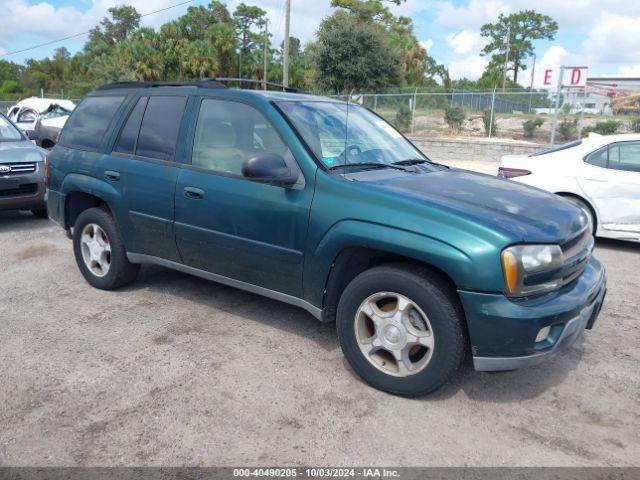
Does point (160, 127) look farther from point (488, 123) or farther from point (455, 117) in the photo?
point (455, 117)

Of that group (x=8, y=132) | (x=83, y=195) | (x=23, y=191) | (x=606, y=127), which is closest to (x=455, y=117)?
(x=606, y=127)

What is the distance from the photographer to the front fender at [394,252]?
9.61 ft

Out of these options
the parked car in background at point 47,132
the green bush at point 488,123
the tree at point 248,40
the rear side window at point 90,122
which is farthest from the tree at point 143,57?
the rear side window at point 90,122

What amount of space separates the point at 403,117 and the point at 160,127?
19188 millimetres

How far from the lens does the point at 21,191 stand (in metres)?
7.62

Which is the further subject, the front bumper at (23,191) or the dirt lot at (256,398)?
the front bumper at (23,191)

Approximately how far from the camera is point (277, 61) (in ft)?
192

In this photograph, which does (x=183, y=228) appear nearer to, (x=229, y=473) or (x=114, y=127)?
(x=114, y=127)

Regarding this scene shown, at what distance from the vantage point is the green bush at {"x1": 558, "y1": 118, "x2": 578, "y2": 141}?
62.8 ft

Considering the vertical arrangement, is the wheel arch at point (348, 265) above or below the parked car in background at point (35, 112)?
below

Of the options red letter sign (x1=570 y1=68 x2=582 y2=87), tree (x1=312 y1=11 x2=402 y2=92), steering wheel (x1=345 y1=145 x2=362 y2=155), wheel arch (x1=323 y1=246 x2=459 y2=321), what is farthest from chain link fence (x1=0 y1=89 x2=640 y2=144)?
wheel arch (x1=323 y1=246 x2=459 y2=321)

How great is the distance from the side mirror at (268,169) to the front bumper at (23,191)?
5.30 meters

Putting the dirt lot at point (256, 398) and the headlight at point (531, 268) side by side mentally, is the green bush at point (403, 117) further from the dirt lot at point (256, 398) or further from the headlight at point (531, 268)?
the headlight at point (531, 268)

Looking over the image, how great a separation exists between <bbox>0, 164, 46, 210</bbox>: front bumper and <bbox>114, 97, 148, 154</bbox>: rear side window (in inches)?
142
